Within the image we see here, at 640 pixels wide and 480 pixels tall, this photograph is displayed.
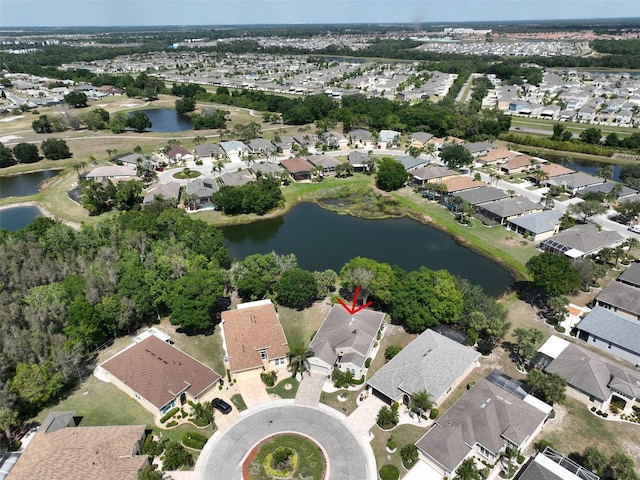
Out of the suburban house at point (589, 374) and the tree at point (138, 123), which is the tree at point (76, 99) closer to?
the tree at point (138, 123)

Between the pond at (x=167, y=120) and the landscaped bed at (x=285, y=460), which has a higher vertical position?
the landscaped bed at (x=285, y=460)

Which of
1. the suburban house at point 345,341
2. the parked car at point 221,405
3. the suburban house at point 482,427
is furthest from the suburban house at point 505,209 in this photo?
the parked car at point 221,405

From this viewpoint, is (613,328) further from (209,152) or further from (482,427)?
(209,152)

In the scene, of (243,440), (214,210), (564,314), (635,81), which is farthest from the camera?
(635,81)

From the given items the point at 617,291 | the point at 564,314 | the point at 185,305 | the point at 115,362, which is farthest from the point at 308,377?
the point at 617,291

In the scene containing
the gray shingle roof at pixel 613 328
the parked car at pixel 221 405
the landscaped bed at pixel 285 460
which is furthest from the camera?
the gray shingle roof at pixel 613 328

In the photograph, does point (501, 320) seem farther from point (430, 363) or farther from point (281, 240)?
point (281, 240)

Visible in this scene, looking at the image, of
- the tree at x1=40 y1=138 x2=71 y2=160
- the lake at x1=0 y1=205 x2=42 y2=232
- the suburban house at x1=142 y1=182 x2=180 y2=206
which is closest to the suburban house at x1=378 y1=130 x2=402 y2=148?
the suburban house at x1=142 y1=182 x2=180 y2=206
